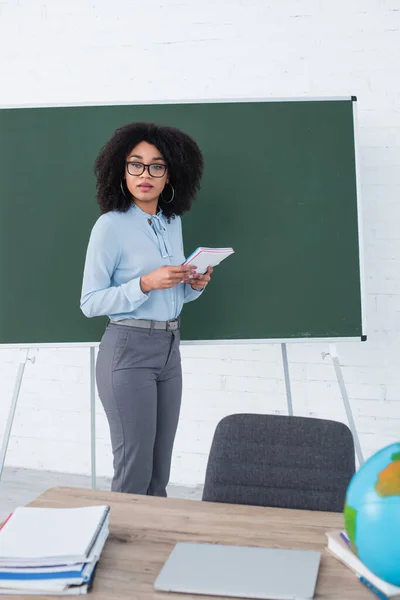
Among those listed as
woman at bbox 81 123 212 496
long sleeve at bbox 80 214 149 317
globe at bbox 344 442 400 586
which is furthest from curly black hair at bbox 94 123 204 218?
globe at bbox 344 442 400 586

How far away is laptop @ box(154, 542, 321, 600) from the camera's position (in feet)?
3.22

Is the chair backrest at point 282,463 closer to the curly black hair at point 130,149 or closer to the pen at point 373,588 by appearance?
the pen at point 373,588

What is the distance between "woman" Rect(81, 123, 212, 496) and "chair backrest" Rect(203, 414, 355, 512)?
0.67m

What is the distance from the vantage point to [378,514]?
91 centimetres

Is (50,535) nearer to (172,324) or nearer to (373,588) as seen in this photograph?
(373,588)

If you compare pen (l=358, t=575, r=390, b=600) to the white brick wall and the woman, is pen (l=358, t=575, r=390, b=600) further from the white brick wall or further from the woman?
the white brick wall

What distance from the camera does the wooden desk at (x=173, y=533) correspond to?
1024mm

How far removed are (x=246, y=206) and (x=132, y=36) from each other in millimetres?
1352

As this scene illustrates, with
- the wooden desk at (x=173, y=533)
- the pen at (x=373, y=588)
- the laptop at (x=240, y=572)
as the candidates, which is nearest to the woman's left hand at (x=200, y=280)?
the wooden desk at (x=173, y=533)

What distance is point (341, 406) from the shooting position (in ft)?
11.1

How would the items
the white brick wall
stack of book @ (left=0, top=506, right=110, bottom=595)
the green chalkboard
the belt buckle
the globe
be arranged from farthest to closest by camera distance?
the white brick wall
the green chalkboard
the belt buckle
stack of book @ (left=0, top=506, right=110, bottom=595)
the globe

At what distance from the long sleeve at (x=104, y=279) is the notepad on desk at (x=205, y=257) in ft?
0.64

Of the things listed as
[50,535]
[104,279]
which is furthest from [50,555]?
[104,279]

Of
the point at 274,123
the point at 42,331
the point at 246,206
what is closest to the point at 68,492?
the point at 42,331
